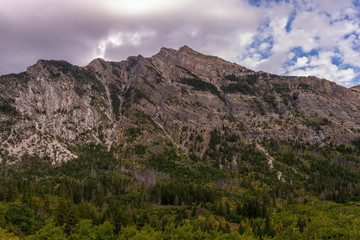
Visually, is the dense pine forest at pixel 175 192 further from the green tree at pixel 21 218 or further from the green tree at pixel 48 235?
the green tree at pixel 48 235

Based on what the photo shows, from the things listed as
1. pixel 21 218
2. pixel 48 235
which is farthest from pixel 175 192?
pixel 48 235

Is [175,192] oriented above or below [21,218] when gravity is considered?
below

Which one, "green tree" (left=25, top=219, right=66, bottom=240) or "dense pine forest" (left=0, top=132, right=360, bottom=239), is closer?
"green tree" (left=25, top=219, right=66, bottom=240)

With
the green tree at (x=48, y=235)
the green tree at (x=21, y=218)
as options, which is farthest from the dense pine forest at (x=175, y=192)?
the green tree at (x=48, y=235)

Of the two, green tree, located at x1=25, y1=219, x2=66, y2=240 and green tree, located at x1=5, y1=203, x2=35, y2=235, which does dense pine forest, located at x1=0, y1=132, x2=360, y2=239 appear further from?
green tree, located at x1=25, y1=219, x2=66, y2=240

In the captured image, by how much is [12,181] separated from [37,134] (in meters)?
69.7

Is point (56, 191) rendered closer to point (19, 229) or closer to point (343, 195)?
point (19, 229)

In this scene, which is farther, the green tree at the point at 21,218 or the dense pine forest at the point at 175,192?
the dense pine forest at the point at 175,192

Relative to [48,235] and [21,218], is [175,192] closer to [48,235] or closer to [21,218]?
[21,218]

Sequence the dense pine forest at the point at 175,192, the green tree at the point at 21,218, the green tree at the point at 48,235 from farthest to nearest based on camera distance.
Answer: the dense pine forest at the point at 175,192, the green tree at the point at 21,218, the green tree at the point at 48,235

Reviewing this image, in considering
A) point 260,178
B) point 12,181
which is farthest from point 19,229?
point 260,178

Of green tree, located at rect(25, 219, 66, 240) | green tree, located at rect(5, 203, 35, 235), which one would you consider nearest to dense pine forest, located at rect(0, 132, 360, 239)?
green tree, located at rect(5, 203, 35, 235)

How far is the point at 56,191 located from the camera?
125 meters

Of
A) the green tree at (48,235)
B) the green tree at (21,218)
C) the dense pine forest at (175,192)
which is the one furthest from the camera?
the dense pine forest at (175,192)
